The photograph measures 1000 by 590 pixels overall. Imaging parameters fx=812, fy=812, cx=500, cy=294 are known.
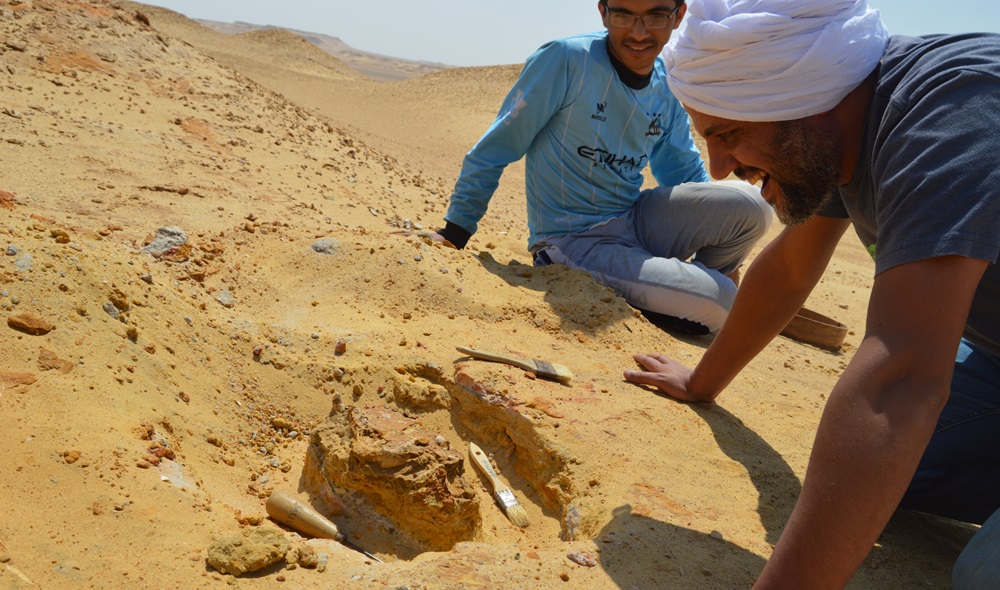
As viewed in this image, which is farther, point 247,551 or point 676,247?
point 676,247

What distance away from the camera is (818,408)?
3197mm

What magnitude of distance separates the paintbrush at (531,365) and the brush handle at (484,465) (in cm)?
32

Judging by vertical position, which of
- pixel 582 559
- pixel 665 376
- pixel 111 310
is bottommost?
pixel 582 559

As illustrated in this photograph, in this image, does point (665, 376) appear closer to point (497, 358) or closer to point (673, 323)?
point (497, 358)

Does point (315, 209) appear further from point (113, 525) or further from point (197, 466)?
point (113, 525)

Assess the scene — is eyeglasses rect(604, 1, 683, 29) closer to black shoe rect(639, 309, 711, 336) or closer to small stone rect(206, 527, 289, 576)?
black shoe rect(639, 309, 711, 336)

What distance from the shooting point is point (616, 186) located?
4000mm

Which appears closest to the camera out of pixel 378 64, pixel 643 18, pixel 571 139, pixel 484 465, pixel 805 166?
pixel 805 166

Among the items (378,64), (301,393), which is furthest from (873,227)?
(378,64)

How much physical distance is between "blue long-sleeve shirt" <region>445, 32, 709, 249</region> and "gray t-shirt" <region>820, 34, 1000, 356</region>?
208 centimetres

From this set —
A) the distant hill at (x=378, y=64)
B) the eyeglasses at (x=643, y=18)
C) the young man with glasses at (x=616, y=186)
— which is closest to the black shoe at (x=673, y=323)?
the young man with glasses at (x=616, y=186)

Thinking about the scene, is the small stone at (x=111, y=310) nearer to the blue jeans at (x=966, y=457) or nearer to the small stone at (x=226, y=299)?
the small stone at (x=226, y=299)

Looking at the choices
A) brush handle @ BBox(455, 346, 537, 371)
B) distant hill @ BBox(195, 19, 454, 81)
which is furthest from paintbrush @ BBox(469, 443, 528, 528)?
distant hill @ BBox(195, 19, 454, 81)

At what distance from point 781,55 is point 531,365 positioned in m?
1.33
